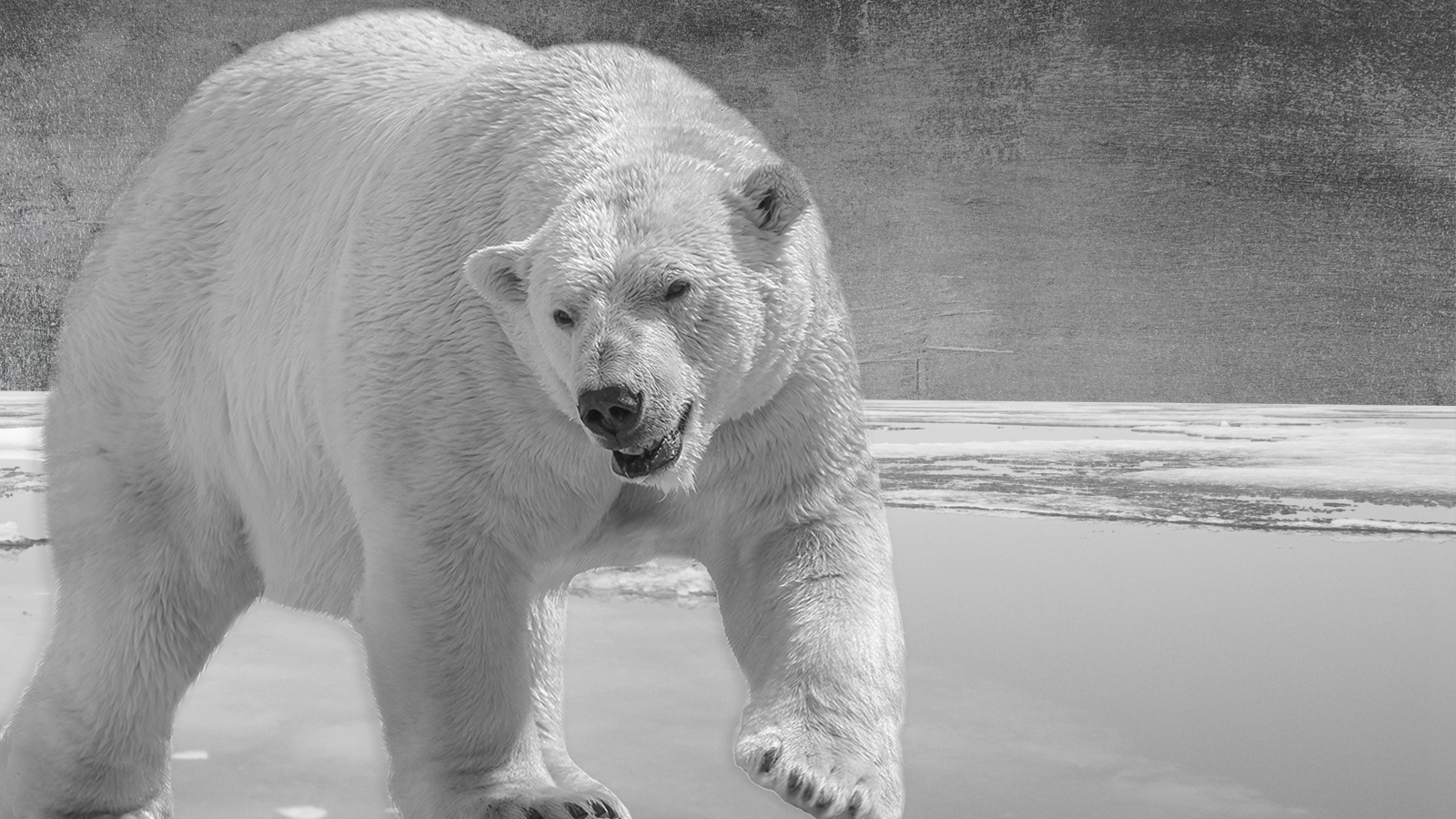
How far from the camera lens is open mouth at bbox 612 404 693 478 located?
5.13 feet

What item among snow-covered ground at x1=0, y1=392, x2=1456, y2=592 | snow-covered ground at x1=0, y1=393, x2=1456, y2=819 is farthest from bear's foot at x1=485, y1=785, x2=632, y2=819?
snow-covered ground at x1=0, y1=392, x2=1456, y2=592

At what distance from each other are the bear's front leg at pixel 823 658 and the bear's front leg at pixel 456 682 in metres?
0.29

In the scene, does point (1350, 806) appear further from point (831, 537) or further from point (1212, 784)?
point (831, 537)

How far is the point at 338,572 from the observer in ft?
6.39

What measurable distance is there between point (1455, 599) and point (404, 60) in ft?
8.45

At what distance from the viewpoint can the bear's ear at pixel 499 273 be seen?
1.65 meters

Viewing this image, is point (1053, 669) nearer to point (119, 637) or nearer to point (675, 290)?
point (675, 290)

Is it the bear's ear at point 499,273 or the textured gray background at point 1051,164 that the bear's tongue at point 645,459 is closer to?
the bear's ear at point 499,273

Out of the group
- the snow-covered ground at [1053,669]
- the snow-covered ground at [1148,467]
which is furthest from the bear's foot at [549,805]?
the snow-covered ground at [1148,467]

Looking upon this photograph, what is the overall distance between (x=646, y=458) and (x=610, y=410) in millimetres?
85

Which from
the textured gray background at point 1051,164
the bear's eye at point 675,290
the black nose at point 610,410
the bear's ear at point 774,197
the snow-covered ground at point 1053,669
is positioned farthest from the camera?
the textured gray background at point 1051,164

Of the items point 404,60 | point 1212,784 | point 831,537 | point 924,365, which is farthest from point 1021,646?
point 924,365

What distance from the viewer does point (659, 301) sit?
163 centimetres

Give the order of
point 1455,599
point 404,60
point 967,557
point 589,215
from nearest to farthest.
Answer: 1. point 589,215
2. point 404,60
3. point 1455,599
4. point 967,557
